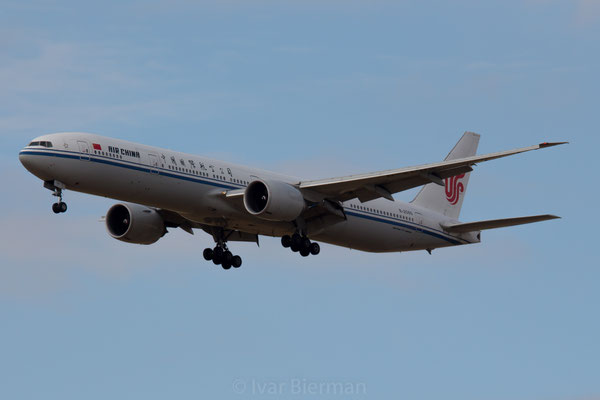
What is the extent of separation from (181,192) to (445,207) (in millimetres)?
17224

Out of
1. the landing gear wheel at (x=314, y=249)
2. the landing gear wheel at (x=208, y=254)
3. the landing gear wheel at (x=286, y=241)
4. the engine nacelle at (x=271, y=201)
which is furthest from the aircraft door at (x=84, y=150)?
the landing gear wheel at (x=314, y=249)

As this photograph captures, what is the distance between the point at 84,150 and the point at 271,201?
795 cm

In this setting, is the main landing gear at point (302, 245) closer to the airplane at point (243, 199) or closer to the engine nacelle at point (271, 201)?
the airplane at point (243, 199)

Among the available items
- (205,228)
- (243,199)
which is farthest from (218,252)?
(243,199)

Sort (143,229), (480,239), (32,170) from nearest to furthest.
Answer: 1. (32,170)
2. (143,229)
3. (480,239)

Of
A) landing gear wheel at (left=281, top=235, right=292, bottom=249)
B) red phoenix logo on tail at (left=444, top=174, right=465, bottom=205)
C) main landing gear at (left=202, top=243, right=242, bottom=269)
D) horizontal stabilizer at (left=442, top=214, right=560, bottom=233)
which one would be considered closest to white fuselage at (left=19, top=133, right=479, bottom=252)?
landing gear wheel at (left=281, top=235, right=292, bottom=249)

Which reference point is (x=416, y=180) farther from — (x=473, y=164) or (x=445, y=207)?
(x=445, y=207)

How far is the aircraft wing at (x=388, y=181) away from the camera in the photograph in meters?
45.6

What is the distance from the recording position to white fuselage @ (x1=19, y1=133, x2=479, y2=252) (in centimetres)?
4350

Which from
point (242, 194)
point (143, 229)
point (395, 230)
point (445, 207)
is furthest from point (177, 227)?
point (445, 207)

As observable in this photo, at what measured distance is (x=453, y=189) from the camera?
5916 centimetres

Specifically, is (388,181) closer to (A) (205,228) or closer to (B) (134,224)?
(A) (205,228)

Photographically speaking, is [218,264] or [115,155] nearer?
[115,155]

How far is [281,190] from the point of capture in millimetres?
46938
